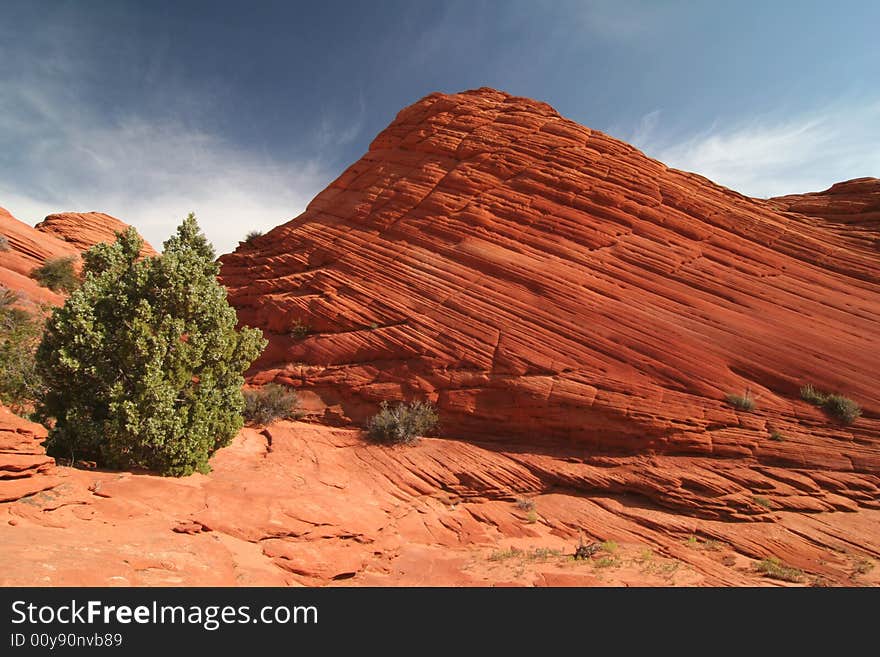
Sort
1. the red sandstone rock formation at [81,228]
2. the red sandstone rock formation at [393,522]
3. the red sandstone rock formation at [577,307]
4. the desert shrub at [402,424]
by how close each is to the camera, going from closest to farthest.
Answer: the red sandstone rock formation at [393,522], the red sandstone rock formation at [577,307], the desert shrub at [402,424], the red sandstone rock formation at [81,228]

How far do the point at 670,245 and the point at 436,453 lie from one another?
13419 mm

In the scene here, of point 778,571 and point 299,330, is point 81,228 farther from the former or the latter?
point 778,571

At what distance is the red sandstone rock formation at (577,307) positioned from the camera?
12844 millimetres

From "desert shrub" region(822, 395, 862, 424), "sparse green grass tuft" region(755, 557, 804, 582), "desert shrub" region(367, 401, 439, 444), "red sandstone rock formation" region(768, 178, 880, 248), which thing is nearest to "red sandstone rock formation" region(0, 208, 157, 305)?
"desert shrub" region(367, 401, 439, 444)

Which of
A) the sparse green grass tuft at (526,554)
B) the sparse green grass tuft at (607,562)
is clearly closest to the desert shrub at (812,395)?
the sparse green grass tuft at (607,562)

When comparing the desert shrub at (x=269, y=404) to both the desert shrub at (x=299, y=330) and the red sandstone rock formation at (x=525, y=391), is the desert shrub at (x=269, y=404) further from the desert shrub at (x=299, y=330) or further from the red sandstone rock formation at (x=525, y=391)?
the desert shrub at (x=299, y=330)

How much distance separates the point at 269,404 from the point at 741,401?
50.1 feet

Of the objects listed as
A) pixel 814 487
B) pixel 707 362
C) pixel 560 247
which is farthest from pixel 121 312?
pixel 814 487

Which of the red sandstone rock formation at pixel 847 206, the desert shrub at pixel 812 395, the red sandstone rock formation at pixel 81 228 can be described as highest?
the red sandstone rock formation at pixel 81 228

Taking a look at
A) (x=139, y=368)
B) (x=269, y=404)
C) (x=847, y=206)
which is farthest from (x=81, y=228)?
(x=847, y=206)

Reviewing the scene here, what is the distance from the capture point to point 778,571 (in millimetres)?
8898

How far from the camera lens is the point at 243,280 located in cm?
2062

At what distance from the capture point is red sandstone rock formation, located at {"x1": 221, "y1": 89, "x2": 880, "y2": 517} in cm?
1284

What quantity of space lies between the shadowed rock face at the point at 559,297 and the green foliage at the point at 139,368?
5.26 metres
